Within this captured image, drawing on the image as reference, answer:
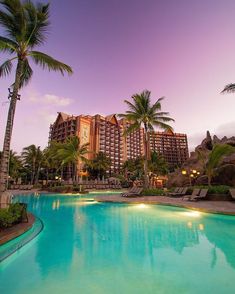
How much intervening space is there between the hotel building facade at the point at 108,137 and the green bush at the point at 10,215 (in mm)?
73677

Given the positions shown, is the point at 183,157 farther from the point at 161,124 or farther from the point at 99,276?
the point at 99,276

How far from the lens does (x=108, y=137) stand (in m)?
106

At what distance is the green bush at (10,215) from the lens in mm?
5863

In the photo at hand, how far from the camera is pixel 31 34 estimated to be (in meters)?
8.65

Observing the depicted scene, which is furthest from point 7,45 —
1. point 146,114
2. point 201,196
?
point 201,196

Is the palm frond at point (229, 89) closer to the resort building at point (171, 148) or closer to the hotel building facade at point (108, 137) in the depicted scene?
the hotel building facade at point (108, 137)

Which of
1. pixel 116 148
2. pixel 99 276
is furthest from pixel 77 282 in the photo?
pixel 116 148

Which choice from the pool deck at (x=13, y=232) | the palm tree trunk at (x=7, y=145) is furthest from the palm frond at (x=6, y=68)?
the pool deck at (x=13, y=232)

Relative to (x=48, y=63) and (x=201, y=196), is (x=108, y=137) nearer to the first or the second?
(x=201, y=196)

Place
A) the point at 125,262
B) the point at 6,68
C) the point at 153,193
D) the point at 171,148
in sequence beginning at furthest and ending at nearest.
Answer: the point at 171,148, the point at 153,193, the point at 6,68, the point at 125,262

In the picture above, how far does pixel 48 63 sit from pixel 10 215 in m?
7.61

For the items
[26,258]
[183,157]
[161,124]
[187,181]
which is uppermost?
[183,157]

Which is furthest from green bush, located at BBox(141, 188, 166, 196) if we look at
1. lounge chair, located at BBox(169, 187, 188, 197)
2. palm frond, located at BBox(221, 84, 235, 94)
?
palm frond, located at BBox(221, 84, 235, 94)

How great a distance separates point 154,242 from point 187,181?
20545mm
